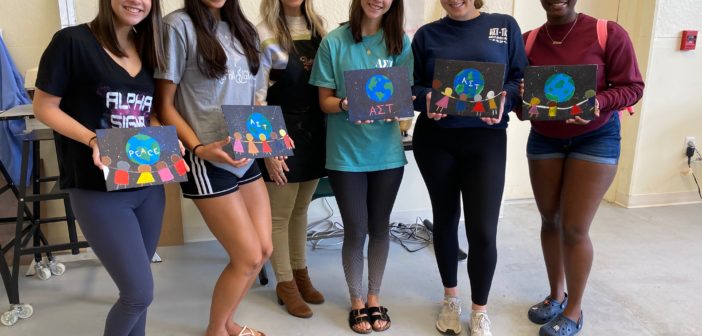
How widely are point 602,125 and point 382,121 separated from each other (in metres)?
0.83

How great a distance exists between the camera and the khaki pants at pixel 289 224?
2137 millimetres

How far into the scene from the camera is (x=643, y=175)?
379 centimetres

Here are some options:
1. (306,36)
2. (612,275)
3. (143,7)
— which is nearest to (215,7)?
(143,7)

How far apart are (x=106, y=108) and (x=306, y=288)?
1.32 metres

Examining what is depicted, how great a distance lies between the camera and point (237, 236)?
5.67ft

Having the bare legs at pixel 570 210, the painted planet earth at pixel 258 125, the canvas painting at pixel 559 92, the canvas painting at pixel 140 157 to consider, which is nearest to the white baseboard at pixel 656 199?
the bare legs at pixel 570 210

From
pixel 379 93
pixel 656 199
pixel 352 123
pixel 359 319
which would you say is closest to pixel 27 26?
pixel 352 123

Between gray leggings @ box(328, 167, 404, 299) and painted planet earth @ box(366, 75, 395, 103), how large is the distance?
1.00 ft

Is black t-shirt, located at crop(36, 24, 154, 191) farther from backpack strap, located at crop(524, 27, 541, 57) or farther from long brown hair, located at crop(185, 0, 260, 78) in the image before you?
backpack strap, located at crop(524, 27, 541, 57)

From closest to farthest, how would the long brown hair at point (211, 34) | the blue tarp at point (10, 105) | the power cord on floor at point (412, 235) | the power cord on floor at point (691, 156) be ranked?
the long brown hair at point (211, 34) < the blue tarp at point (10, 105) < the power cord on floor at point (412, 235) < the power cord on floor at point (691, 156)

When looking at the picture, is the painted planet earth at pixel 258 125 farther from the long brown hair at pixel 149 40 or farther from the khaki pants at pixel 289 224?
the khaki pants at pixel 289 224

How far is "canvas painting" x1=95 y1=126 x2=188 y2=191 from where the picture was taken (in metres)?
1.39

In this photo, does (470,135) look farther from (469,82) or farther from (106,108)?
(106,108)

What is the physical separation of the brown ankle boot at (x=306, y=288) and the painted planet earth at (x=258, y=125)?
953 millimetres
